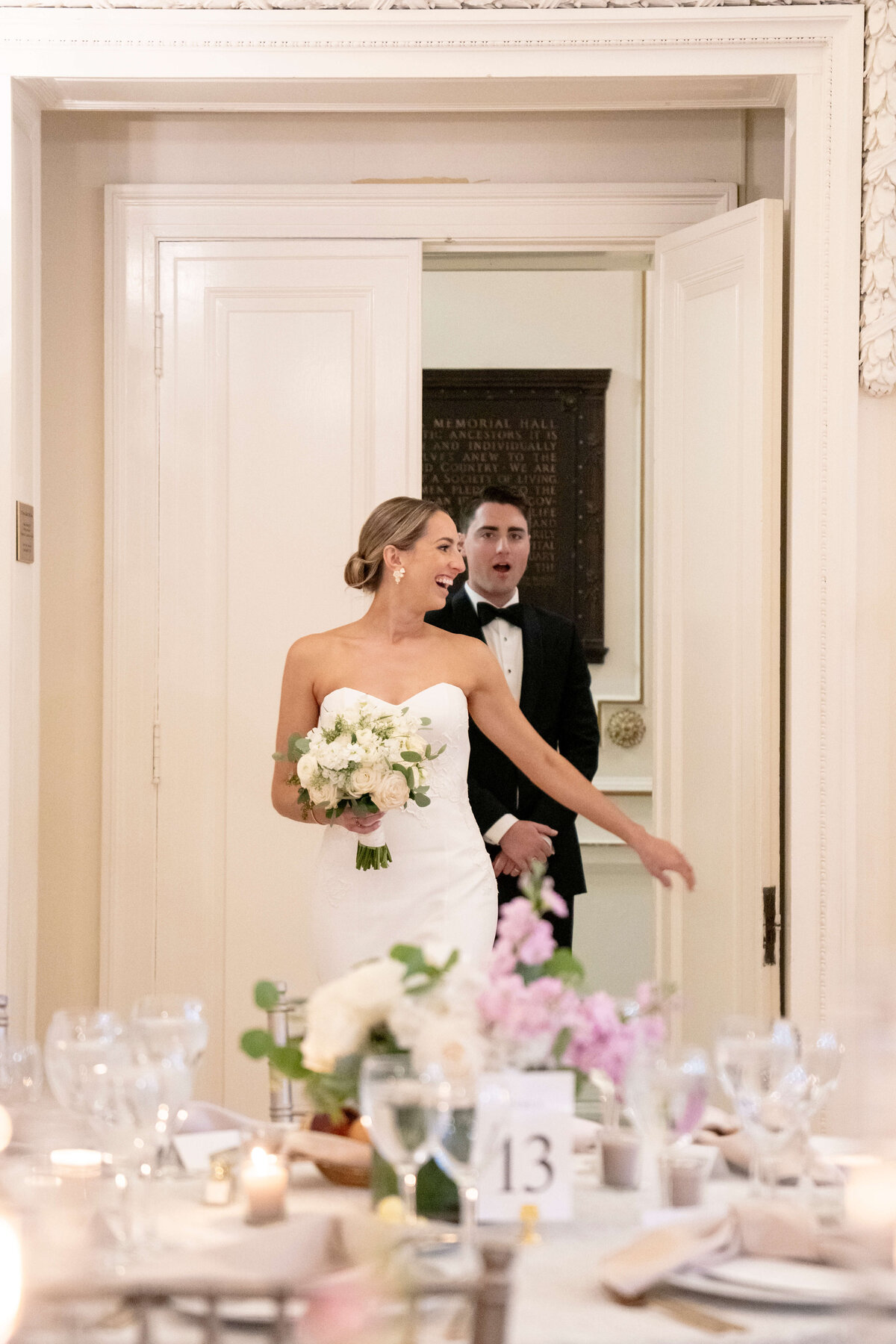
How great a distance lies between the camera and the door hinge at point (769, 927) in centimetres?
352

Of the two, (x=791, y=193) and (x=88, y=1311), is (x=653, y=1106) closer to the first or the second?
→ (x=88, y=1311)

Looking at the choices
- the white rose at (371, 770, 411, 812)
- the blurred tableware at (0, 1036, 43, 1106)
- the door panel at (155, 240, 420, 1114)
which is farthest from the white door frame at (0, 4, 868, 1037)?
the blurred tableware at (0, 1036, 43, 1106)

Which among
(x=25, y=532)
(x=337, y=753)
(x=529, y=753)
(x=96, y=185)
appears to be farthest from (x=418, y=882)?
(x=96, y=185)

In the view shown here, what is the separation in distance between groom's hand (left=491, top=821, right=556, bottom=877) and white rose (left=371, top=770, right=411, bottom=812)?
37.2 inches

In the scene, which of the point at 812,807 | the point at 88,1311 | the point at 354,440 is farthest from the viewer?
the point at 354,440

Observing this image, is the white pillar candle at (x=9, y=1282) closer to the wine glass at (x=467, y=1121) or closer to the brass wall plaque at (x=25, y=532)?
the wine glass at (x=467, y=1121)

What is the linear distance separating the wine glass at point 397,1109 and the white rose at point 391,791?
157 cm

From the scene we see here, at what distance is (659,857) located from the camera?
3.16 metres

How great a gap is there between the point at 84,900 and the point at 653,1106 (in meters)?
2.78

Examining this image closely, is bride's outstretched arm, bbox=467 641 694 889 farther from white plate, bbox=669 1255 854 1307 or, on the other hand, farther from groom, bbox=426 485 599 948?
white plate, bbox=669 1255 854 1307

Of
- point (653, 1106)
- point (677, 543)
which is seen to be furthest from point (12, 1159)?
point (677, 543)

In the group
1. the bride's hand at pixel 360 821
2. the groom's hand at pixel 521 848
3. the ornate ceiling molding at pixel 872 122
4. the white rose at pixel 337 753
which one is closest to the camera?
the white rose at pixel 337 753

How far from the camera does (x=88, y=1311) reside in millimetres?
1298

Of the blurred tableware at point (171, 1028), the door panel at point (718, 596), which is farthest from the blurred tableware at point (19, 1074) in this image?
the door panel at point (718, 596)
